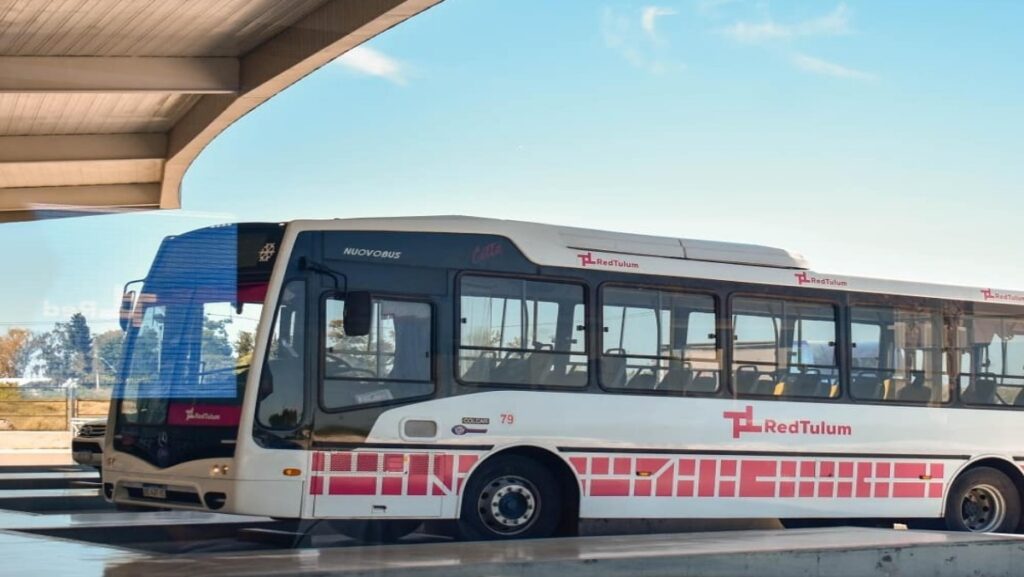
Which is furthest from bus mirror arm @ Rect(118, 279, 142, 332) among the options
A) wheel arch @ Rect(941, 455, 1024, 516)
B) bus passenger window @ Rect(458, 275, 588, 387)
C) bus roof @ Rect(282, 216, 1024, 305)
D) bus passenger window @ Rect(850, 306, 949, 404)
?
wheel arch @ Rect(941, 455, 1024, 516)

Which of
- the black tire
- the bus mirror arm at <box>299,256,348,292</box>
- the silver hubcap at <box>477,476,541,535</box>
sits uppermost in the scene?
the bus mirror arm at <box>299,256,348,292</box>

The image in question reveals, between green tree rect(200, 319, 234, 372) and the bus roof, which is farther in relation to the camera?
the bus roof

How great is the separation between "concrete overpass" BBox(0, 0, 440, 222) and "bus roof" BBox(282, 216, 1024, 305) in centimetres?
587

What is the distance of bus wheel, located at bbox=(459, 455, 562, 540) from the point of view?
1135 cm

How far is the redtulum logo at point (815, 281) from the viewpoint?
13469 millimetres

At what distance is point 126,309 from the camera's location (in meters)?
11.5

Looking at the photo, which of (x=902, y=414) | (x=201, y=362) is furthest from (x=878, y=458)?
(x=201, y=362)

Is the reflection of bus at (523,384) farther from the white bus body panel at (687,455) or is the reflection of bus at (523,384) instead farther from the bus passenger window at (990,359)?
the bus passenger window at (990,359)

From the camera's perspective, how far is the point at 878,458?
13609 millimetres

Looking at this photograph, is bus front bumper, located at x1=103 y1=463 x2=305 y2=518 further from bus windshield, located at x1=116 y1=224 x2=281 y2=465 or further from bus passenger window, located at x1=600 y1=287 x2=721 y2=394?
bus passenger window, located at x1=600 y1=287 x2=721 y2=394

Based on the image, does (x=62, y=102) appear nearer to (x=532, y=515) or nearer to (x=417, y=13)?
(x=417, y=13)

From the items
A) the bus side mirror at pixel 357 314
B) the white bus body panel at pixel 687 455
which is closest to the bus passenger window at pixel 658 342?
the white bus body panel at pixel 687 455

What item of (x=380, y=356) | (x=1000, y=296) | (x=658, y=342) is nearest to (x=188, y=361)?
(x=380, y=356)

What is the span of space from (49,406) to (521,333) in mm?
5287
